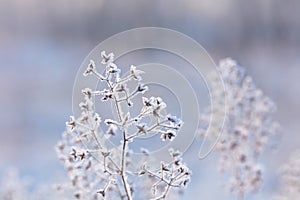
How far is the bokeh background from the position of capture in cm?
135

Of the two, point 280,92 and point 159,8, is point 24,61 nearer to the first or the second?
point 159,8

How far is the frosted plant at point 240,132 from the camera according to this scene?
593mm

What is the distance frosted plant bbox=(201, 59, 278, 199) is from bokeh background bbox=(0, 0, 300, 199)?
696 mm

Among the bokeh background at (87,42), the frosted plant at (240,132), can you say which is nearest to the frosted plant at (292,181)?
the frosted plant at (240,132)

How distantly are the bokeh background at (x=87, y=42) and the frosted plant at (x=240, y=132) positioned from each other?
27.4 inches

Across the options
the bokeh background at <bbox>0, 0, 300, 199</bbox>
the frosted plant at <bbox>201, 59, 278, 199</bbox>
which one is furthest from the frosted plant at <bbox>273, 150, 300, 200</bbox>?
the bokeh background at <bbox>0, 0, 300, 199</bbox>

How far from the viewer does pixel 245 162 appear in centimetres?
60

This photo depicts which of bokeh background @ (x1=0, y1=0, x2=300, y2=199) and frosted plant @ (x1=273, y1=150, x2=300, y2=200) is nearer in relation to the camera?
frosted plant @ (x1=273, y1=150, x2=300, y2=200)

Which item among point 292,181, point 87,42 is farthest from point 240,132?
point 87,42

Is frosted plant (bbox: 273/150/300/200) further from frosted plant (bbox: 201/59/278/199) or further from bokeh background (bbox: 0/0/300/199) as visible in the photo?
bokeh background (bbox: 0/0/300/199)

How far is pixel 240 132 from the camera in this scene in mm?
603

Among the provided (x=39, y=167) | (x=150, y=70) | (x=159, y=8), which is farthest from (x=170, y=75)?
(x=159, y=8)

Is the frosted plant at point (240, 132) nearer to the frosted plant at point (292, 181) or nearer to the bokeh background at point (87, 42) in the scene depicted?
the frosted plant at point (292, 181)

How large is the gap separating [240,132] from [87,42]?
809 mm
